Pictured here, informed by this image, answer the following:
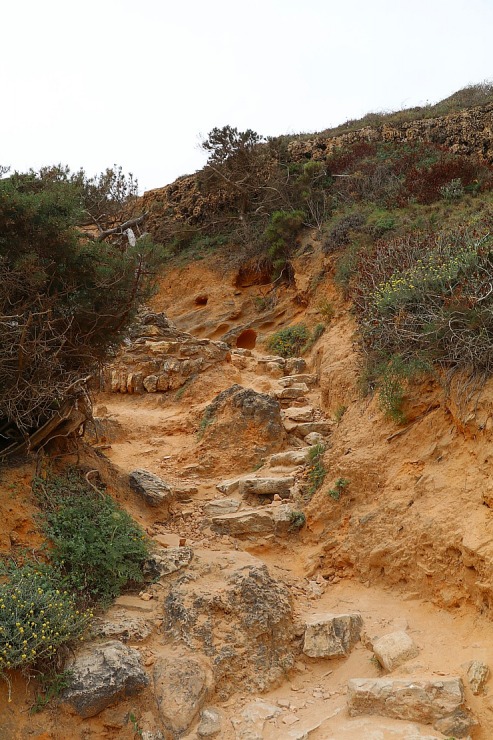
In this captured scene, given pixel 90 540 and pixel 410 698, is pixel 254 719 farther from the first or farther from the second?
pixel 90 540

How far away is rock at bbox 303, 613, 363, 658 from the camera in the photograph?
5.09 metres

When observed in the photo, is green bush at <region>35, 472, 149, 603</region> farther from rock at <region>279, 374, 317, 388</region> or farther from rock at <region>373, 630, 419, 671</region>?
rock at <region>279, 374, 317, 388</region>

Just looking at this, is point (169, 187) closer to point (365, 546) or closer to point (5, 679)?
point (365, 546)

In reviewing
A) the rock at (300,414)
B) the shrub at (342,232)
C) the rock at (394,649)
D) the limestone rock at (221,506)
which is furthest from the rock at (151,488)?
the shrub at (342,232)

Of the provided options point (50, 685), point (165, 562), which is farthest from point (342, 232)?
point (50, 685)

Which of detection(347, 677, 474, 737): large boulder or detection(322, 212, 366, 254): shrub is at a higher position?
detection(322, 212, 366, 254): shrub

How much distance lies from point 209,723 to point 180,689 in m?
0.34

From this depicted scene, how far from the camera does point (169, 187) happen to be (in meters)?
22.2

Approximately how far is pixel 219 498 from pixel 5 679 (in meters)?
3.87

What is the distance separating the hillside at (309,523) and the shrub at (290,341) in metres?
0.76

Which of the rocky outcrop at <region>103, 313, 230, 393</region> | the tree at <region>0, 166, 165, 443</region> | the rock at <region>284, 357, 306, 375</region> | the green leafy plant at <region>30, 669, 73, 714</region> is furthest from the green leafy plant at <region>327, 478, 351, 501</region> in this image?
the rocky outcrop at <region>103, 313, 230, 393</region>

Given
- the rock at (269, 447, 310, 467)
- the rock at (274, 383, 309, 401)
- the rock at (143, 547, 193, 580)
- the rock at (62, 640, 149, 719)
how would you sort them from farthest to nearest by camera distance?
the rock at (274, 383, 309, 401) → the rock at (269, 447, 310, 467) → the rock at (143, 547, 193, 580) → the rock at (62, 640, 149, 719)

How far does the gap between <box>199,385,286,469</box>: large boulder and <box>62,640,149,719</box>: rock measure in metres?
4.26

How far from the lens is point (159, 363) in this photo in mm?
12297
